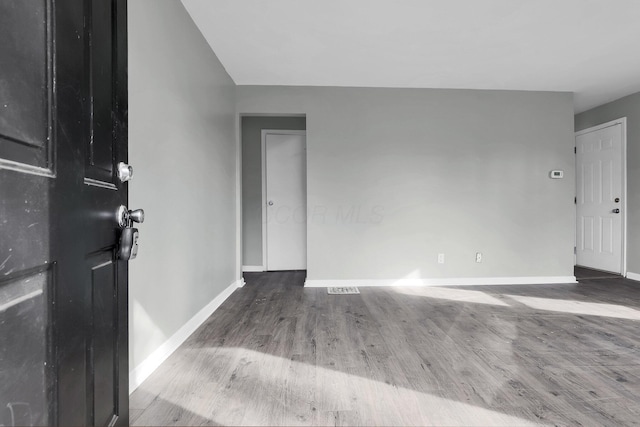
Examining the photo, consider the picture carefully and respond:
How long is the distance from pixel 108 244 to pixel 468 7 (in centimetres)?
275

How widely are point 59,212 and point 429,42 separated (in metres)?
3.02

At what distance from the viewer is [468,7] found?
7.34 feet

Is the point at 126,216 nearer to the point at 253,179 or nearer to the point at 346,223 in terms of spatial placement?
the point at 346,223

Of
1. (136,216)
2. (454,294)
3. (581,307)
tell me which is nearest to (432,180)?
(454,294)

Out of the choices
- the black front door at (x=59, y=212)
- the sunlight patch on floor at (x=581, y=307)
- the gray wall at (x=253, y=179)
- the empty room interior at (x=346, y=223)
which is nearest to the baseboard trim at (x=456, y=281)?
the empty room interior at (x=346, y=223)

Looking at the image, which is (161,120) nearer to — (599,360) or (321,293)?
(321,293)

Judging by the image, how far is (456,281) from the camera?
3.69 m

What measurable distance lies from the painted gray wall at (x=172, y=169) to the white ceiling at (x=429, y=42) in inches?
16.9

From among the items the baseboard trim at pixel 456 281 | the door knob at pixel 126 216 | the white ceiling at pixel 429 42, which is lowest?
the baseboard trim at pixel 456 281

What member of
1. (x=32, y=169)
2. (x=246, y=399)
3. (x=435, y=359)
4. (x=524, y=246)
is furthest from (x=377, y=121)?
(x=32, y=169)

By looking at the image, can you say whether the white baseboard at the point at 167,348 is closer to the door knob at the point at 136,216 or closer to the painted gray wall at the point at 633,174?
the door knob at the point at 136,216

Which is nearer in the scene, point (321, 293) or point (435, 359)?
point (435, 359)

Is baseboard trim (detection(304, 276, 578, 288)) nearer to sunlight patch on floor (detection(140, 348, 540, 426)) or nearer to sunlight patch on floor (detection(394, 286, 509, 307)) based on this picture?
sunlight patch on floor (detection(394, 286, 509, 307))

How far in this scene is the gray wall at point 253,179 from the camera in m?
4.46
